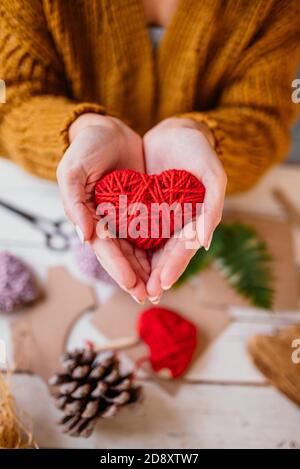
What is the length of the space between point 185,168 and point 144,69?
0.66ft

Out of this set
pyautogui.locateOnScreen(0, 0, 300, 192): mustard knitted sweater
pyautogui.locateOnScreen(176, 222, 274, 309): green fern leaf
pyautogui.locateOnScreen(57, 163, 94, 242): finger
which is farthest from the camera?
pyautogui.locateOnScreen(176, 222, 274, 309): green fern leaf

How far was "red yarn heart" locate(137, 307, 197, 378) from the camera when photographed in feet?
2.66

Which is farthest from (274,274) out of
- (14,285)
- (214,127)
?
(14,285)

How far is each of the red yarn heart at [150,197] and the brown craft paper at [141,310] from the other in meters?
0.29

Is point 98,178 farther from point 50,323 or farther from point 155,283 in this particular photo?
point 50,323

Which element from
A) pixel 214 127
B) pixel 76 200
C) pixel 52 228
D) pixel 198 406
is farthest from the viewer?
pixel 52 228

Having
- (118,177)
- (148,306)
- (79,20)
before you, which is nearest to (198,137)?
(118,177)

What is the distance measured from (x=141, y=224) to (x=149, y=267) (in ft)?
0.19

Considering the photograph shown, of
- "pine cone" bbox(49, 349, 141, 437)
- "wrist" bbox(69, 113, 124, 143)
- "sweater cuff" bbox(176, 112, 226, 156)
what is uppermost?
"wrist" bbox(69, 113, 124, 143)

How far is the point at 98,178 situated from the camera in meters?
0.60

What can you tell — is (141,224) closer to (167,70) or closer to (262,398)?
(167,70)

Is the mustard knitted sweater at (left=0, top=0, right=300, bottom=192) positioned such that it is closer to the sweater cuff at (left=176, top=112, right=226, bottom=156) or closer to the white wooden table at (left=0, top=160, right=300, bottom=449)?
the sweater cuff at (left=176, top=112, right=226, bottom=156)

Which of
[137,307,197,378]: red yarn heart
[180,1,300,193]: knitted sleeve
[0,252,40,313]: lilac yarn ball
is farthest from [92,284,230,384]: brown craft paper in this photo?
[180,1,300,193]: knitted sleeve

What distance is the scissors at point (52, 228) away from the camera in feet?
2.95
